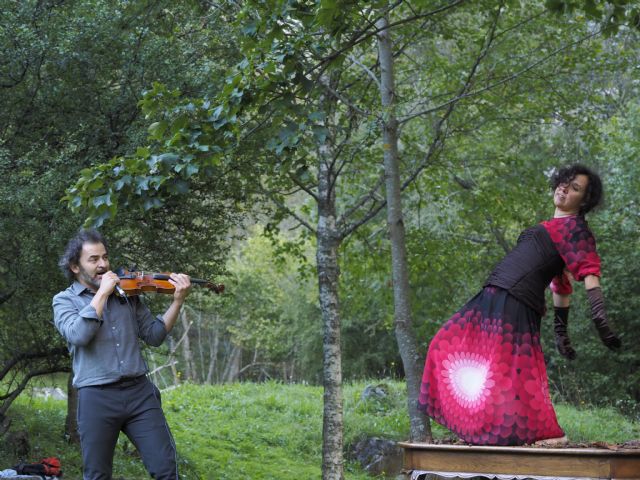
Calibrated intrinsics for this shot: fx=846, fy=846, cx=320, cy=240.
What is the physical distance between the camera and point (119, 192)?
20.8 ft

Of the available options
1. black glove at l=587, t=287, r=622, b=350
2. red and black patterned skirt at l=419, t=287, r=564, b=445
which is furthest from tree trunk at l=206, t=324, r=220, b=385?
black glove at l=587, t=287, r=622, b=350

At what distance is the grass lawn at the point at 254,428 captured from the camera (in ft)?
34.9

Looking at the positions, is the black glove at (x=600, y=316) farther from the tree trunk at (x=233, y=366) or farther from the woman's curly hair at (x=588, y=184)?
the tree trunk at (x=233, y=366)

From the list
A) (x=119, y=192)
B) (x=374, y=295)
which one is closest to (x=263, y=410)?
(x=374, y=295)

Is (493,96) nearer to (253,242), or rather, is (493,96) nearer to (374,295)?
A: (374,295)

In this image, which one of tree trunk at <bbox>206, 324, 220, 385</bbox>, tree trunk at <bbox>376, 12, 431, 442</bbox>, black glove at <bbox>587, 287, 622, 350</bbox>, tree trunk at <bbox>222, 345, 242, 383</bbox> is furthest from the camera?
tree trunk at <bbox>222, 345, 242, 383</bbox>

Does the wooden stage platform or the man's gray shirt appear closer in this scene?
the wooden stage platform

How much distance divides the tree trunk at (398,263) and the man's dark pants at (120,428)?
4776 mm

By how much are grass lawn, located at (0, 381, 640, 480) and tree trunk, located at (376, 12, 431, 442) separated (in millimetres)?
2747

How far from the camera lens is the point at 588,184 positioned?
4.91m

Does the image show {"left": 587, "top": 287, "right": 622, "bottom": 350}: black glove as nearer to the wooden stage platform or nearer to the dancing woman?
the dancing woman

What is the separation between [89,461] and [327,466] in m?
6.28

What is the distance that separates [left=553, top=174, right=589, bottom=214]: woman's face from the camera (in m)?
4.89

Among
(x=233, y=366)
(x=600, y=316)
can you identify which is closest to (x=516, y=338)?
(x=600, y=316)
